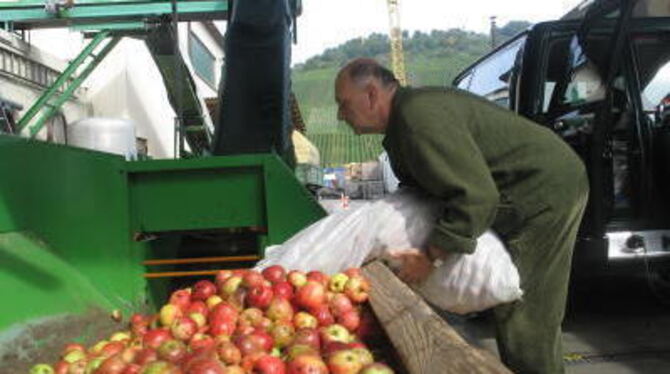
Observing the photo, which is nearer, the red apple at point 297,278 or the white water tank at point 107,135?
the red apple at point 297,278

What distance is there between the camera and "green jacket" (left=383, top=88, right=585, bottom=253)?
9.51 feet

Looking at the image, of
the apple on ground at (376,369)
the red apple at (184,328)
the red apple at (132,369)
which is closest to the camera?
the apple on ground at (376,369)

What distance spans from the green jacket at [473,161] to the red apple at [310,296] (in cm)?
49

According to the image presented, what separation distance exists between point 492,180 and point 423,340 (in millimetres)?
1042

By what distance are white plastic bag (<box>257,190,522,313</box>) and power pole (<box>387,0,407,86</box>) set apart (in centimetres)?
7013

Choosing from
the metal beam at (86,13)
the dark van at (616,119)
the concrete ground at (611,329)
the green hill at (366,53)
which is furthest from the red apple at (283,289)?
the green hill at (366,53)

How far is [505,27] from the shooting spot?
198 feet

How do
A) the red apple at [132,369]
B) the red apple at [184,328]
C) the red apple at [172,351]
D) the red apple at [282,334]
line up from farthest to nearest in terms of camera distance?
the red apple at [184,328] < the red apple at [282,334] < the red apple at [172,351] < the red apple at [132,369]

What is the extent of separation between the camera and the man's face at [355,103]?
320cm

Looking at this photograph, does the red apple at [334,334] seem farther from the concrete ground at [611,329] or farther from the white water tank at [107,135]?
the white water tank at [107,135]

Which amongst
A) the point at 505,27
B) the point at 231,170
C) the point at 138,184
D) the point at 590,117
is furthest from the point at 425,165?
the point at 505,27

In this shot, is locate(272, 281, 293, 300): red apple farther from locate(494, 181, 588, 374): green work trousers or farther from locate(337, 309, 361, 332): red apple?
locate(494, 181, 588, 374): green work trousers

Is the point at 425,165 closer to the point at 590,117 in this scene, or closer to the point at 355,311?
the point at 355,311

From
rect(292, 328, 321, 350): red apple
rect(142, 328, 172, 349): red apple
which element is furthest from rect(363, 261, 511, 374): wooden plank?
rect(142, 328, 172, 349): red apple
